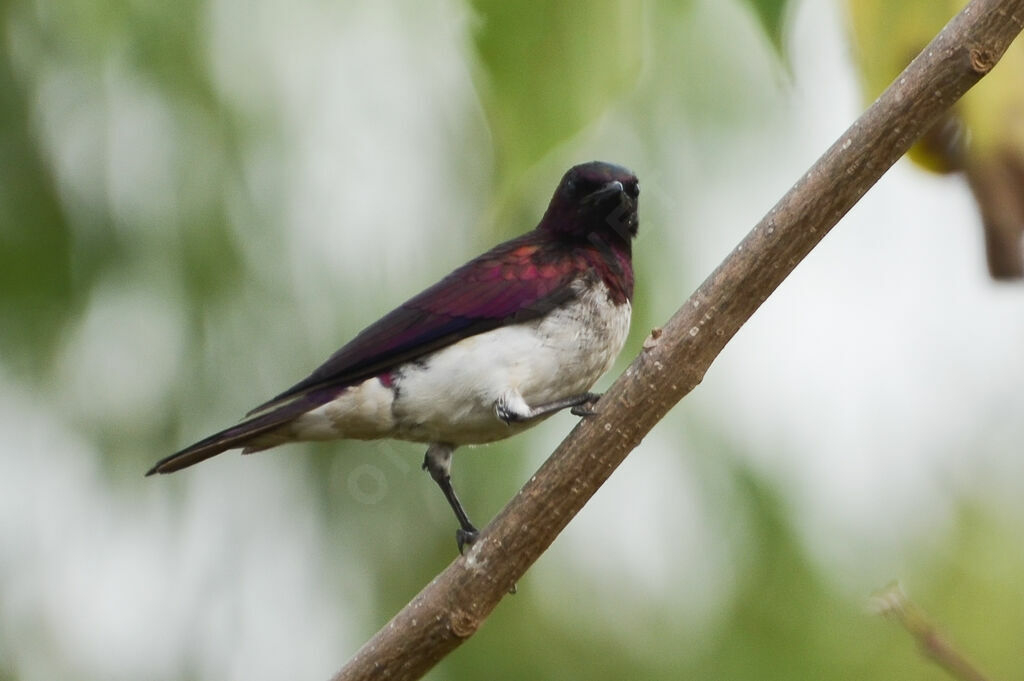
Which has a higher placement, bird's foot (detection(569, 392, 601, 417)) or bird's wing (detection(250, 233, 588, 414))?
bird's wing (detection(250, 233, 588, 414))

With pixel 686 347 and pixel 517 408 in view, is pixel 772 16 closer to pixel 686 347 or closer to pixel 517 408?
pixel 686 347

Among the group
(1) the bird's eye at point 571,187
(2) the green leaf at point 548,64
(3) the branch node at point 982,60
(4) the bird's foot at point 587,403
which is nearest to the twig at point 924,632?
(2) the green leaf at point 548,64

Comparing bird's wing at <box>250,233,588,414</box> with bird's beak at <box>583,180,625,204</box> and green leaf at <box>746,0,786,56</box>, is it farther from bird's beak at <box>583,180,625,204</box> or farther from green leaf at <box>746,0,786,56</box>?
green leaf at <box>746,0,786,56</box>

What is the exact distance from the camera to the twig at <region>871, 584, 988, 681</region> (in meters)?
1.32

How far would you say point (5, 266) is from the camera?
6566 mm

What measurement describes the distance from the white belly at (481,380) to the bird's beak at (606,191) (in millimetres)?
462

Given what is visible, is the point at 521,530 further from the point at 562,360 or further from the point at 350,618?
the point at 350,618

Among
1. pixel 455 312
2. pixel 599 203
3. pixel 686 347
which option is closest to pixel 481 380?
pixel 455 312

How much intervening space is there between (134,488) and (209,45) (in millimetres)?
2156

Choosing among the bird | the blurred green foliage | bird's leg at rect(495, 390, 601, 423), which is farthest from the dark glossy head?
the blurred green foliage

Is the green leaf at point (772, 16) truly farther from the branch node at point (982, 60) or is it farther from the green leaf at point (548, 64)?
the branch node at point (982, 60)

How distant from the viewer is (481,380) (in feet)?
12.8

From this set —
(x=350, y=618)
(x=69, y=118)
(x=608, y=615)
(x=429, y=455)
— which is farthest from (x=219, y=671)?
(x=69, y=118)

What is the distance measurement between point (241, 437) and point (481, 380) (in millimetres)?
715
